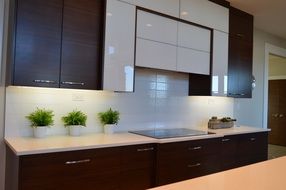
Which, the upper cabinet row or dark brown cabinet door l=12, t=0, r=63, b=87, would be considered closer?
dark brown cabinet door l=12, t=0, r=63, b=87

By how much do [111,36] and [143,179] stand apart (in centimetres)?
139

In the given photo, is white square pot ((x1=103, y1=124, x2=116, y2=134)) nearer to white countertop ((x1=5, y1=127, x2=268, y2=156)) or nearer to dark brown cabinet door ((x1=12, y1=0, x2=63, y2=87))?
white countertop ((x1=5, y1=127, x2=268, y2=156))

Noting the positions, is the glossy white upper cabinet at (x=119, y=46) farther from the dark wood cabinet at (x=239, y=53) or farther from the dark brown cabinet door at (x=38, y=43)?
the dark wood cabinet at (x=239, y=53)

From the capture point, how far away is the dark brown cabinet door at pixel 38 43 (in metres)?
1.89

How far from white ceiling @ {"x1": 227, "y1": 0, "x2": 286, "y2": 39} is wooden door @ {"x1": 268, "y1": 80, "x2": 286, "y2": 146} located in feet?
8.56

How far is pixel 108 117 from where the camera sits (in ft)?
8.39

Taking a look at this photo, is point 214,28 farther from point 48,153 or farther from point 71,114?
point 48,153

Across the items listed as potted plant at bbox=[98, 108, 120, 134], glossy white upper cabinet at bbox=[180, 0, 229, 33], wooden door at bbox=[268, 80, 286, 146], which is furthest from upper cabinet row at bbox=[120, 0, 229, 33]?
wooden door at bbox=[268, 80, 286, 146]

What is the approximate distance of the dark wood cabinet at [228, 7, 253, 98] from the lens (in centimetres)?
348

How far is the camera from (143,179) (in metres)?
2.25

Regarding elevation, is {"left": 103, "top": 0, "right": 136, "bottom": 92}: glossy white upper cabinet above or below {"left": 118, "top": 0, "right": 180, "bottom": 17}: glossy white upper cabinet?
below

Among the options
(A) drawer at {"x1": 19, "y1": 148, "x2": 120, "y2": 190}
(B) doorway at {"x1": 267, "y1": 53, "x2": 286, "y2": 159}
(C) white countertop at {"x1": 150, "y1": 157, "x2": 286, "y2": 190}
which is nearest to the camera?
(C) white countertop at {"x1": 150, "y1": 157, "x2": 286, "y2": 190}

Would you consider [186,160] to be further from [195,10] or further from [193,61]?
[195,10]

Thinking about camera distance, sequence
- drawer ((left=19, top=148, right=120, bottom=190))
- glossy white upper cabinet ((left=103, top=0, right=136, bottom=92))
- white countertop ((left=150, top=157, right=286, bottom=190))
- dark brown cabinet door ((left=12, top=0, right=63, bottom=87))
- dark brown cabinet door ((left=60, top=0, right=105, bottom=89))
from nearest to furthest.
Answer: white countertop ((left=150, top=157, right=286, bottom=190)), drawer ((left=19, top=148, right=120, bottom=190)), dark brown cabinet door ((left=12, top=0, right=63, bottom=87)), dark brown cabinet door ((left=60, top=0, right=105, bottom=89)), glossy white upper cabinet ((left=103, top=0, right=136, bottom=92))
